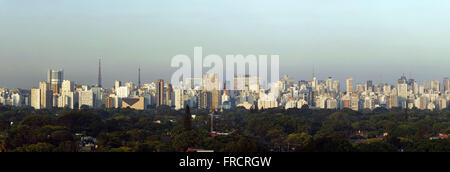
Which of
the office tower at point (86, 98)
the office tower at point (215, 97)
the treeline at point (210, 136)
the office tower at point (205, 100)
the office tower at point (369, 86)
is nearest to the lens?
the treeline at point (210, 136)

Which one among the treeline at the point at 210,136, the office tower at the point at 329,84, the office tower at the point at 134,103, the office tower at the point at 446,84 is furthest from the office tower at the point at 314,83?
the treeline at the point at 210,136

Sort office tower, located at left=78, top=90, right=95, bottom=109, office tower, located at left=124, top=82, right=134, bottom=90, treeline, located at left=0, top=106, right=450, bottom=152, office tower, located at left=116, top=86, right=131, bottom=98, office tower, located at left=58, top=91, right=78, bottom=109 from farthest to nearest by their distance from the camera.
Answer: office tower, located at left=124, top=82, right=134, bottom=90
office tower, located at left=116, top=86, right=131, bottom=98
office tower, located at left=78, top=90, right=95, bottom=109
office tower, located at left=58, top=91, right=78, bottom=109
treeline, located at left=0, top=106, right=450, bottom=152

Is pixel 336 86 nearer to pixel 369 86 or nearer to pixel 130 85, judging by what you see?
pixel 369 86

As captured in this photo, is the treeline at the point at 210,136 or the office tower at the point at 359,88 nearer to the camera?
the treeline at the point at 210,136

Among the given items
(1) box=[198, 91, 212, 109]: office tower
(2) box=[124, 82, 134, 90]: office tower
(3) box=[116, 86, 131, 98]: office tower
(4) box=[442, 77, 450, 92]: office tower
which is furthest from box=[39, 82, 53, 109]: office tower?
(4) box=[442, 77, 450, 92]: office tower

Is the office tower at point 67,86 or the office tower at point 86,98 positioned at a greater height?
the office tower at point 67,86

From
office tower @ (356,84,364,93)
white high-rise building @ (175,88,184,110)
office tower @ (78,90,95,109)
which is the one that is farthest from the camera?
office tower @ (356,84,364,93)

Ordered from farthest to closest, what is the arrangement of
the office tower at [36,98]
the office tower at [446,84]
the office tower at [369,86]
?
1. the office tower at [369,86]
2. the office tower at [446,84]
3. the office tower at [36,98]

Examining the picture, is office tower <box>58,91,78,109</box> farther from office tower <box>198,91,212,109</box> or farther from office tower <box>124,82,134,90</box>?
office tower <box>198,91,212,109</box>

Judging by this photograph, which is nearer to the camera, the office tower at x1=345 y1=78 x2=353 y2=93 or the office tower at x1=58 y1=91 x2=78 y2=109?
the office tower at x1=58 y1=91 x2=78 y2=109

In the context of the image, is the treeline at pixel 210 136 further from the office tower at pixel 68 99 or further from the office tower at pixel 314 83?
the office tower at pixel 314 83

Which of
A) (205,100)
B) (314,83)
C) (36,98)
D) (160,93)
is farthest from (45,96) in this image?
(314,83)
